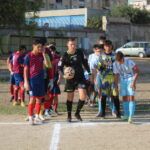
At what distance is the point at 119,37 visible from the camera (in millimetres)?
70000

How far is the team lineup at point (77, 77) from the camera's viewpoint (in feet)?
39.9

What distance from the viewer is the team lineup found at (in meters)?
12.2

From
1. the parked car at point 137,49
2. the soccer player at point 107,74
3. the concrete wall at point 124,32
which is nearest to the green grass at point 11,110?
the soccer player at point 107,74

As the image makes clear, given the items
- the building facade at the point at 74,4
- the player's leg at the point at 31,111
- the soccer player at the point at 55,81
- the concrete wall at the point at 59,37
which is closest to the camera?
the player's leg at the point at 31,111

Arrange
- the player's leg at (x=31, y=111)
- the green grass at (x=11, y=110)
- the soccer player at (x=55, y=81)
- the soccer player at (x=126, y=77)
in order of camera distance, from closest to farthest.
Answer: the player's leg at (x=31, y=111), the soccer player at (x=126, y=77), the soccer player at (x=55, y=81), the green grass at (x=11, y=110)

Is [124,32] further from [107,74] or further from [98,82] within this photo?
[107,74]

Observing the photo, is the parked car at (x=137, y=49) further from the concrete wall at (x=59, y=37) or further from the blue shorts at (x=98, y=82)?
the blue shorts at (x=98, y=82)

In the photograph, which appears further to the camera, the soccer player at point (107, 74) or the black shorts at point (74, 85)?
the soccer player at point (107, 74)

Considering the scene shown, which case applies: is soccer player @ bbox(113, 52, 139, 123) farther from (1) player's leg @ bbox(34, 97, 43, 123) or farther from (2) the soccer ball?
(1) player's leg @ bbox(34, 97, 43, 123)

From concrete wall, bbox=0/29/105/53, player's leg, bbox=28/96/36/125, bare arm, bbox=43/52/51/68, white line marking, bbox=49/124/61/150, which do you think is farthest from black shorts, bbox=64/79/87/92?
concrete wall, bbox=0/29/105/53

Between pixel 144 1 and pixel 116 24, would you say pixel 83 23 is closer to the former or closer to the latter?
pixel 116 24

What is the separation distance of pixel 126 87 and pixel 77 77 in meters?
1.17

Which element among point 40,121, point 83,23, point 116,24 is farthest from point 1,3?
point 83,23

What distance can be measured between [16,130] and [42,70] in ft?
5.45
